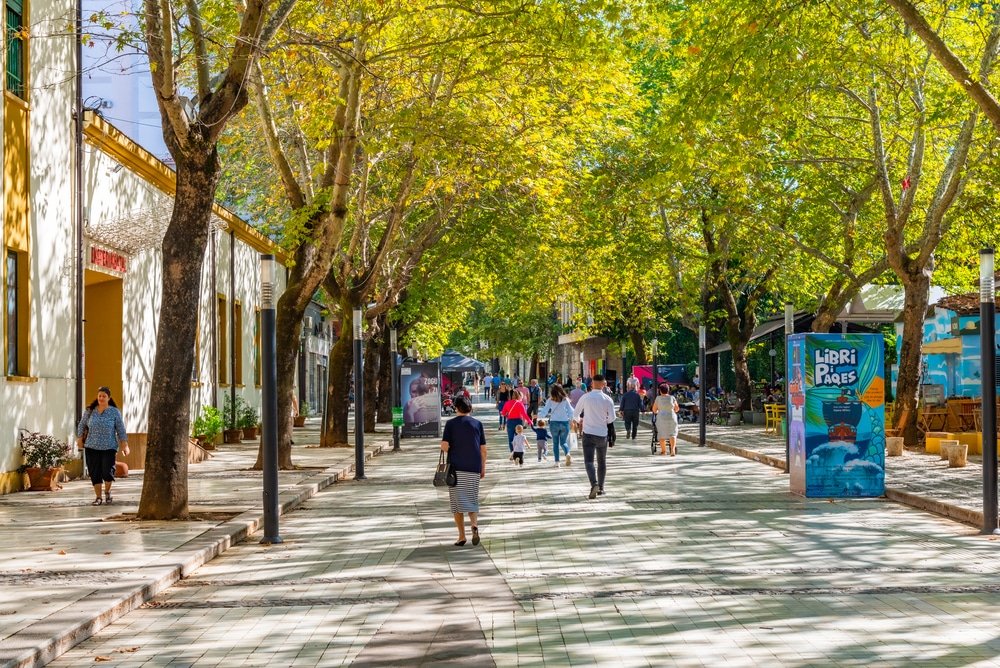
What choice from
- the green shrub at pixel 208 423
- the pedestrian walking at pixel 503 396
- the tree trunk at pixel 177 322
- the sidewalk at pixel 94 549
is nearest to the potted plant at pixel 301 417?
the pedestrian walking at pixel 503 396

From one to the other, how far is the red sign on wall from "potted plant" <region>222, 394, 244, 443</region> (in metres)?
9.64

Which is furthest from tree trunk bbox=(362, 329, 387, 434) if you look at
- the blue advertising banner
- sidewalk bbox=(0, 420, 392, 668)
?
the blue advertising banner

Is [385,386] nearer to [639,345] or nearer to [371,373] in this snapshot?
[371,373]

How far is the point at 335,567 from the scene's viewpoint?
11852mm

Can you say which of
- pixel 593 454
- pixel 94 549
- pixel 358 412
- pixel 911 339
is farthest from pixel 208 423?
pixel 94 549

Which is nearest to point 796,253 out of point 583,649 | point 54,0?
point 54,0

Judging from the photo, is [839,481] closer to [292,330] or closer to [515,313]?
[292,330]

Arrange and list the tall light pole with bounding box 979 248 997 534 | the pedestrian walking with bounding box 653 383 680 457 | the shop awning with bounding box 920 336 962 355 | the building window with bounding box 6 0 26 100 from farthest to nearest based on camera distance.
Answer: the shop awning with bounding box 920 336 962 355, the pedestrian walking with bounding box 653 383 680 457, the building window with bounding box 6 0 26 100, the tall light pole with bounding box 979 248 997 534

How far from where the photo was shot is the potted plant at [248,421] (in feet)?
120

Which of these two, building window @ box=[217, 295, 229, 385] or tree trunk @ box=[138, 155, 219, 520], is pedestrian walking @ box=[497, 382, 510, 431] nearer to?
building window @ box=[217, 295, 229, 385]

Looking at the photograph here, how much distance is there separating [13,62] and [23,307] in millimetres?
3627

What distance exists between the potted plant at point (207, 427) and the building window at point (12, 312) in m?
9.69

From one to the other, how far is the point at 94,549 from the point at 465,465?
145 inches

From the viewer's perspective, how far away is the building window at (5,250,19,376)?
1919 centimetres
